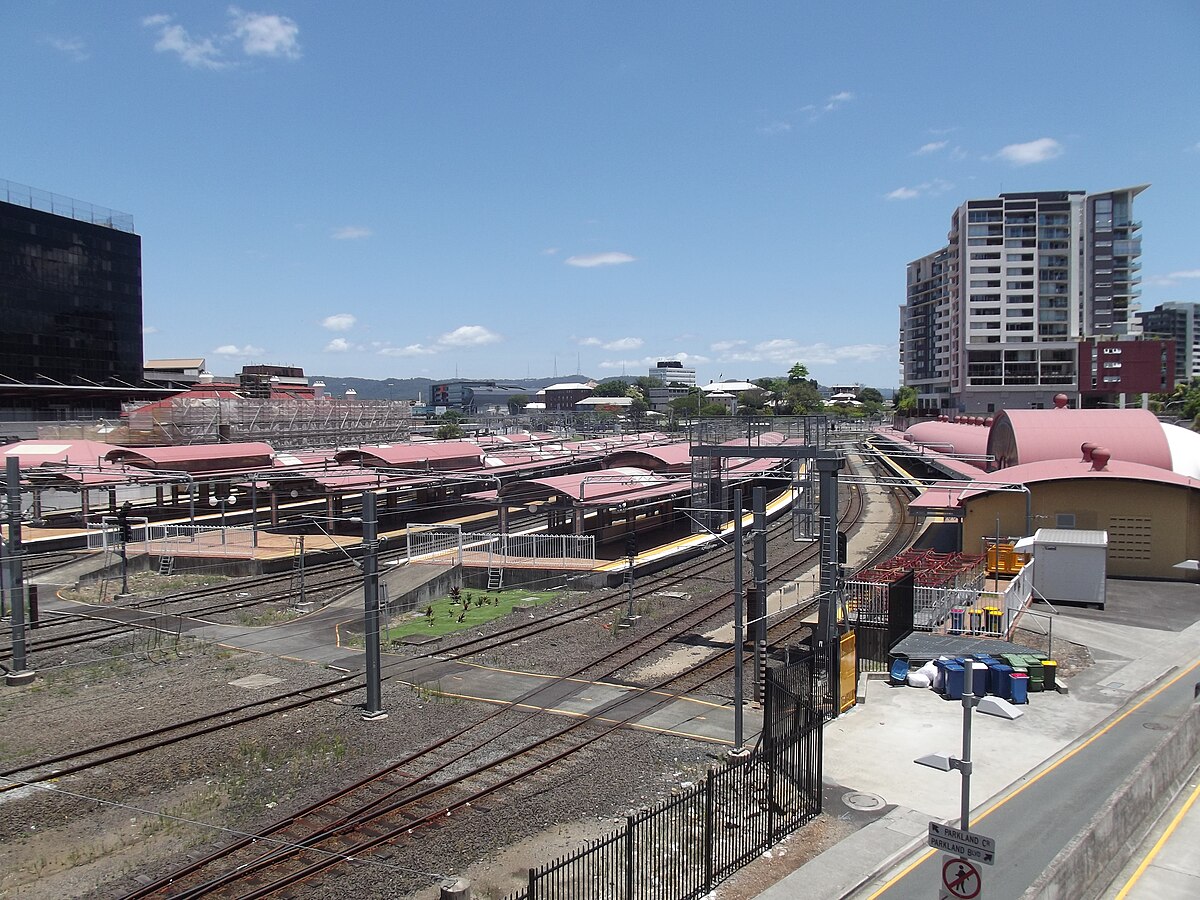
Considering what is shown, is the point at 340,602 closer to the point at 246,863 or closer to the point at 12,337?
the point at 246,863

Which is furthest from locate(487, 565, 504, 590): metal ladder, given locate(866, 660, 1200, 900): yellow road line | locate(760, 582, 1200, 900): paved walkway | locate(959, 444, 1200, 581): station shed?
locate(866, 660, 1200, 900): yellow road line

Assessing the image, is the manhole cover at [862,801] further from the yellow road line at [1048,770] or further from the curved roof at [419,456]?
the curved roof at [419,456]

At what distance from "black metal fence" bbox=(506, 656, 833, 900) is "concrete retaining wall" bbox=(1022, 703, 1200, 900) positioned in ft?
11.0

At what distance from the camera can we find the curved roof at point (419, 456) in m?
47.0

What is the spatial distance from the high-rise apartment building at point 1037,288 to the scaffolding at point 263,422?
74.2 meters

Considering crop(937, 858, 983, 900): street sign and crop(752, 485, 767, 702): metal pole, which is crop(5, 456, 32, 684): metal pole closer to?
crop(752, 485, 767, 702): metal pole

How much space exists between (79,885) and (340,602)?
17.4 metres

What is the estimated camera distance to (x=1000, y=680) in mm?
17531

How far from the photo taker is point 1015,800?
1280cm

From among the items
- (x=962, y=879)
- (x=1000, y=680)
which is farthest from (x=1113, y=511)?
(x=962, y=879)

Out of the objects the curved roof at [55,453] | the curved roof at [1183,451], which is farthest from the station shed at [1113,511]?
the curved roof at [55,453]

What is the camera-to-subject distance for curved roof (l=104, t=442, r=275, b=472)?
4416 cm

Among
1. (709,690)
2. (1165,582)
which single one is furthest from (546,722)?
(1165,582)

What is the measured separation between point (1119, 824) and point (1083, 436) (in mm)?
33094
